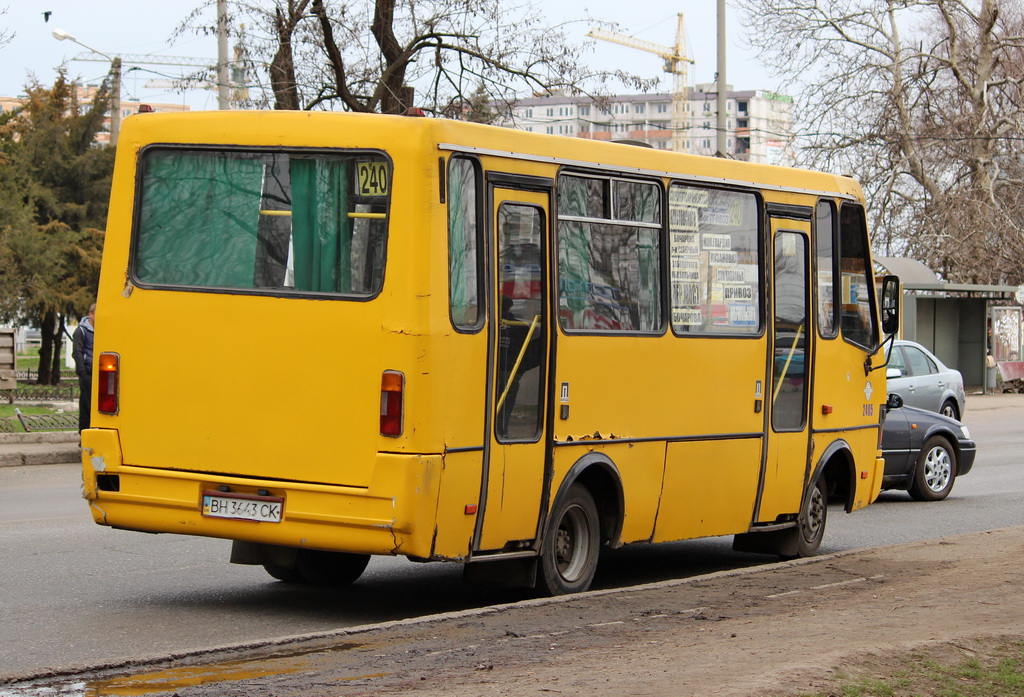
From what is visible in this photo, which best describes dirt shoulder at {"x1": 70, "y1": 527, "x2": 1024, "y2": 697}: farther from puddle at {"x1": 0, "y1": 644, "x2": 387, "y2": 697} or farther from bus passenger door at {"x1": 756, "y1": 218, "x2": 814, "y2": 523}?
bus passenger door at {"x1": 756, "y1": 218, "x2": 814, "y2": 523}

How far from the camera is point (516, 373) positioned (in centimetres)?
859

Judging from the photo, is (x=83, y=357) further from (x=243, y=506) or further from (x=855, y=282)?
(x=243, y=506)

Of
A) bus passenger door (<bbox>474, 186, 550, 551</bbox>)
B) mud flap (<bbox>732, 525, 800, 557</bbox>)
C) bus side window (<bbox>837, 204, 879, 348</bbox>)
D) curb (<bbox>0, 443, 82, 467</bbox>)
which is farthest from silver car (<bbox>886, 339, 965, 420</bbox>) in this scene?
bus passenger door (<bbox>474, 186, 550, 551</bbox>)

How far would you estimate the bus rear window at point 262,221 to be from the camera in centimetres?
813

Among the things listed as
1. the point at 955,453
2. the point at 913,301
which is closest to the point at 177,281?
the point at 955,453

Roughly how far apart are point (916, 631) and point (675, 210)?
11.7 feet

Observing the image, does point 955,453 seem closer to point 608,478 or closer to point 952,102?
point 608,478

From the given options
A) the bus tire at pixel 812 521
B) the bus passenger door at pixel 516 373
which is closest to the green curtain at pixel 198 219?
the bus passenger door at pixel 516 373

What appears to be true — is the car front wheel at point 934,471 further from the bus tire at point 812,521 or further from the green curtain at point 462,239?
the green curtain at point 462,239

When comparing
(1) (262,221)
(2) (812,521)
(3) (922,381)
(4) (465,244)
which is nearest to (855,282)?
(2) (812,521)

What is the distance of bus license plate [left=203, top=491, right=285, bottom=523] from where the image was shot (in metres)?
8.13

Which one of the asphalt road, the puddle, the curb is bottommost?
the asphalt road

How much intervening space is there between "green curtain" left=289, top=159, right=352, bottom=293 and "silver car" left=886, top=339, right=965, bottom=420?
16.2 meters

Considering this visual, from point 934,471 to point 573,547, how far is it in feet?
Answer: 27.2
